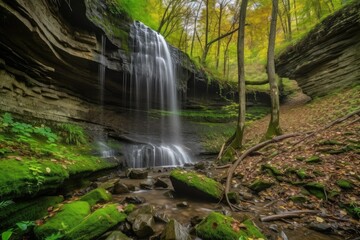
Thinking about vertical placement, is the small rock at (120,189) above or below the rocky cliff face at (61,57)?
below

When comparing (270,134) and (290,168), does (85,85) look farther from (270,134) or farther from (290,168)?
(290,168)

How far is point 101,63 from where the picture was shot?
945 cm

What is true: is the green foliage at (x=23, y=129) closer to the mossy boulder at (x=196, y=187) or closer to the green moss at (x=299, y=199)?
the mossy boulder at (x=196, y=187)

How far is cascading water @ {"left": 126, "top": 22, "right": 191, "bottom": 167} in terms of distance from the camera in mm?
9992

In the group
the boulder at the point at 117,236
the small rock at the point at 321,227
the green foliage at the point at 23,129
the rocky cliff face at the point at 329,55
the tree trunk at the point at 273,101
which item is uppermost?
the rocky cliff face at the point at 329,55

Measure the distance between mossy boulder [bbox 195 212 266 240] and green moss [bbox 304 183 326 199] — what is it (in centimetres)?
192

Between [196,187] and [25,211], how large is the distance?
3068mm

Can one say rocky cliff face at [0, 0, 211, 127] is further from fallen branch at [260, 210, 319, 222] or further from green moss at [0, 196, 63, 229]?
fallen branch at [260, 210, 319, 222]

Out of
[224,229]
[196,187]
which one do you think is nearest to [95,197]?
[196,187]

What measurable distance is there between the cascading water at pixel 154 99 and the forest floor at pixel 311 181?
15.0 feet

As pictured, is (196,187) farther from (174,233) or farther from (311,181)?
(311,181)

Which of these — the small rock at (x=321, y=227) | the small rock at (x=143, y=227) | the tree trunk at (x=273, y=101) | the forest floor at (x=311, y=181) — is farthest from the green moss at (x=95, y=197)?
the tree trunk at (x=273, y=101)

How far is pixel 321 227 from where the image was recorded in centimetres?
314

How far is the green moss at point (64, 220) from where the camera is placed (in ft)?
8.86
